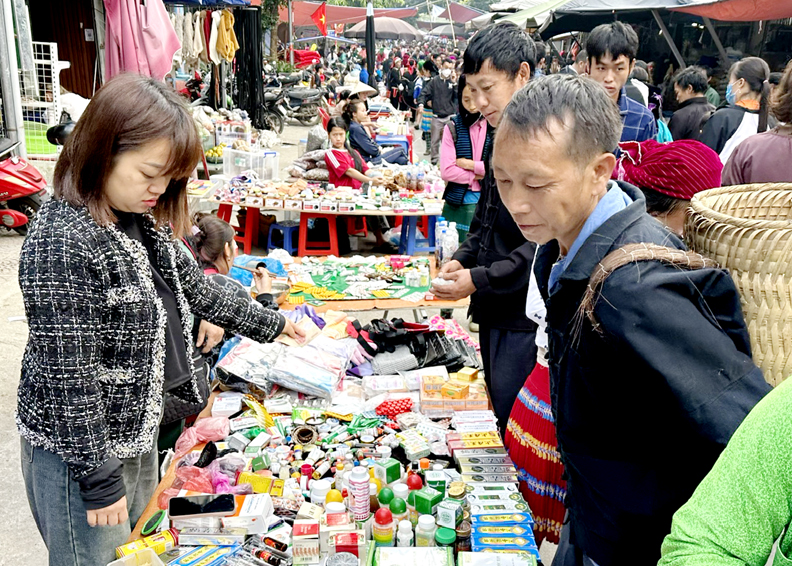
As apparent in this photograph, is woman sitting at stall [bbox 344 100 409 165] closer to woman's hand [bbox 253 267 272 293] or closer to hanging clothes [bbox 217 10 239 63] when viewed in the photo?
woman's hand [bbox 253 267 272 293]

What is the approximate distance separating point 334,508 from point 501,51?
1839 mm

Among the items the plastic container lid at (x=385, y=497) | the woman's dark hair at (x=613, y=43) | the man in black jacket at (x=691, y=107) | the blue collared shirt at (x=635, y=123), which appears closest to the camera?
the plastic container lid at (x=385, y=497)

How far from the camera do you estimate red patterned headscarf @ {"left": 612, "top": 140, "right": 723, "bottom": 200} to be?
1.94 m

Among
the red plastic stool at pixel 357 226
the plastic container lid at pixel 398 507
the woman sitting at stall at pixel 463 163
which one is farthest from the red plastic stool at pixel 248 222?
the plastic container lid at pixel 398 507

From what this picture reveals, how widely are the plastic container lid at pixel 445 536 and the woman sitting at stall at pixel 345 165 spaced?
5.92 m

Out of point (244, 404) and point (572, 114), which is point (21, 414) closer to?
point (244, 404)

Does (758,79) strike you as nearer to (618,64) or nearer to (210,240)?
(618,64)

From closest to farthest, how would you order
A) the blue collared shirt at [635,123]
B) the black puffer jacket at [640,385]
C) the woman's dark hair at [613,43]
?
the black puffer jacket at [640,385]
the woman's dark hair at [613,43]
the blue collared shirt at [635,123]

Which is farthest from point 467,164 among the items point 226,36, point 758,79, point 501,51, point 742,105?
point 226,36

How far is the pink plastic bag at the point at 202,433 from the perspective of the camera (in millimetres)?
2631

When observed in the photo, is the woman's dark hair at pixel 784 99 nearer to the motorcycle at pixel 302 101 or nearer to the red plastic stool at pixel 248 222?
the red plastic stool at pixel 248 222

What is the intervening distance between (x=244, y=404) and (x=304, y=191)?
441 centimetres

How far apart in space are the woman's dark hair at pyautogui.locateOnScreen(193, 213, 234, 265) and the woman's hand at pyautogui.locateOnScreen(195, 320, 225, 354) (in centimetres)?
75

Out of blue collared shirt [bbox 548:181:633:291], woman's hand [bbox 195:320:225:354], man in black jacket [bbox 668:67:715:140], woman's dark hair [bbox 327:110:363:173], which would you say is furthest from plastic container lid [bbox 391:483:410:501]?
woman's dark hair [bbox 327:110:363:173]
